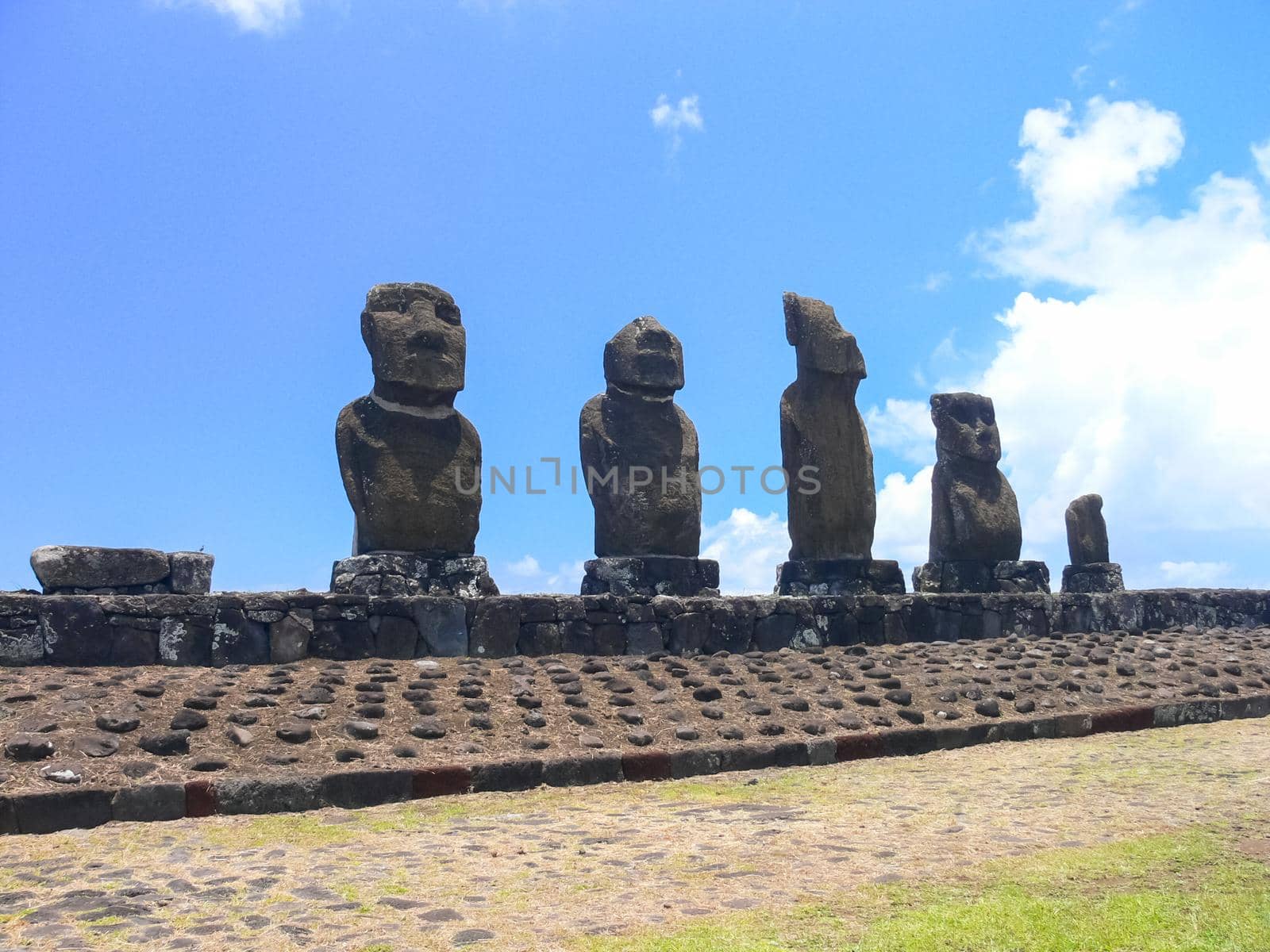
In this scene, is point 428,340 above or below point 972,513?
above

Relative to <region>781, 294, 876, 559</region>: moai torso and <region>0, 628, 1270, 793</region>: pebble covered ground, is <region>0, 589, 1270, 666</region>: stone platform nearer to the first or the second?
<region>0, 628, 1270, 793</region>: pebble covered ground

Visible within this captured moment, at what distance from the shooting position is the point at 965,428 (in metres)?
15.9

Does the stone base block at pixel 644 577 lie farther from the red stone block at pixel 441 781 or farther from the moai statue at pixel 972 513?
the moai statue at pixel 972 513

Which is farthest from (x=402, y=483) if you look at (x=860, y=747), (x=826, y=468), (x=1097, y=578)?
(x=1097, y=578)

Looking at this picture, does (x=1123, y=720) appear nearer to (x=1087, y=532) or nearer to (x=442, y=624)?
(x=442, y=624)

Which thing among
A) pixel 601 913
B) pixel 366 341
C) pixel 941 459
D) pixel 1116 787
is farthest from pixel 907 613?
pixel 601 913

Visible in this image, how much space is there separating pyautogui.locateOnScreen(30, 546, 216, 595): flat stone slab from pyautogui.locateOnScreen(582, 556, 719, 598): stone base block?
154 inches

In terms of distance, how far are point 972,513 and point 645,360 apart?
569 cm

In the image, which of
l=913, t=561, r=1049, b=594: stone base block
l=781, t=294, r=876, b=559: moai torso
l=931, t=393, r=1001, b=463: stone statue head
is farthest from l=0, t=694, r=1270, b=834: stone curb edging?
l=931, t=393, r=1001, b=463: stone statue head

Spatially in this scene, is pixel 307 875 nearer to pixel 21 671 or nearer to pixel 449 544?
pixel 21 671

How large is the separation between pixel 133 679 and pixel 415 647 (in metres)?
2.44

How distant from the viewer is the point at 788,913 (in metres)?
4.57

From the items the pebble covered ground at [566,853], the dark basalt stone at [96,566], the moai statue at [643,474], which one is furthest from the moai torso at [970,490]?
the dark basalt stone at [96,566]

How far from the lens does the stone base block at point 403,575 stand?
10727 mm
